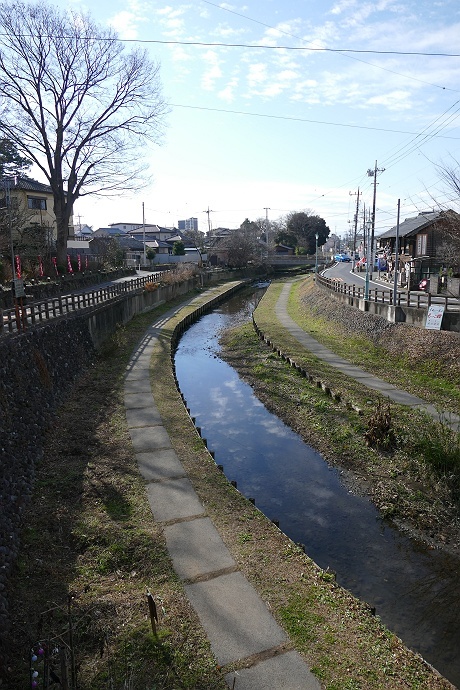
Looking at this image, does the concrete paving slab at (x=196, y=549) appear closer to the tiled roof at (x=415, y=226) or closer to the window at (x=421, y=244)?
the tiled roof at (x=415, y=226)

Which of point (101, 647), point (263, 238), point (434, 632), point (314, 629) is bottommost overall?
point (434, 632)

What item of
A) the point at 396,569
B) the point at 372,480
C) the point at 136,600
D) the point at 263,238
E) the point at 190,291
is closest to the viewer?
the point at 136,600

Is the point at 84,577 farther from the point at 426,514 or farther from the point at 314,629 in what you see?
the point at 426,514

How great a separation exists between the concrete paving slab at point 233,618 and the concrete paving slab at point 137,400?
958cm

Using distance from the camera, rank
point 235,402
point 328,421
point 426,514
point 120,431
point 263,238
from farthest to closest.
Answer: point 263,238, point 235,402, point 328,421, point 120,431, point 426,514

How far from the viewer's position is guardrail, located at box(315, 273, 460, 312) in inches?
894

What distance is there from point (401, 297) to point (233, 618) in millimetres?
23776

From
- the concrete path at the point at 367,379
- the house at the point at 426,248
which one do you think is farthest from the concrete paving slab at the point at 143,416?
the house at the point at 426,248

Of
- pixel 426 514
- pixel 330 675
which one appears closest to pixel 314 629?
pixel 330 675

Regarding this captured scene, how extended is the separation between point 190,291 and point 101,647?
52.6m

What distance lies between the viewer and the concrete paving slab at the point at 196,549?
8.21 metres

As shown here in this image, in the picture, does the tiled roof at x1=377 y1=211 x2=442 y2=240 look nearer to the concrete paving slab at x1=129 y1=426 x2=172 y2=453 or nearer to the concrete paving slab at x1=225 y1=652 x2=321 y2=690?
the concrete paving slab at x1=129 y1=426 x2=172 y2=453

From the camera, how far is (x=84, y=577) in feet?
26.1

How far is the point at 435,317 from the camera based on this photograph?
2139cm
